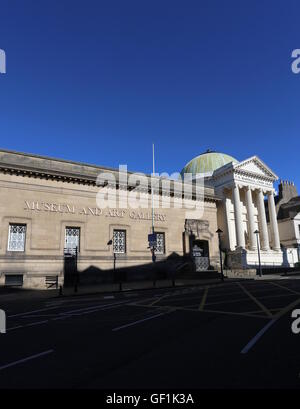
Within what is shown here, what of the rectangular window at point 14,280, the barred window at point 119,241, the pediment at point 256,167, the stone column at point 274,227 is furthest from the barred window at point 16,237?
the stone column at point 274,227

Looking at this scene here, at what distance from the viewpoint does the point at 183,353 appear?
634cm

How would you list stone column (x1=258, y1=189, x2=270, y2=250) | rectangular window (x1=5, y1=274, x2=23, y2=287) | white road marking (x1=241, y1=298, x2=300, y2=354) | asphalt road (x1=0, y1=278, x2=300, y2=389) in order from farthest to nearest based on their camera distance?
stone column (x1=258, y1=189, x2=270, y2=250), rectangular window (x1=5, y1=274, x2=23, y2=287), white road marking (x1=241, y1=298, x2=300, y2=354), asphalt road (x1=0, y1=278, x2=300, y2=389)

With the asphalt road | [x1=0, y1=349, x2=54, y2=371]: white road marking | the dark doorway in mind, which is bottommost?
[x1=0, y1=349, x2=54, y2=371]: white road marking

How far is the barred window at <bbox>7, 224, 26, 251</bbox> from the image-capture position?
27.2 meters

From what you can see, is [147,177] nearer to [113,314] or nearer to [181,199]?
[181,199]

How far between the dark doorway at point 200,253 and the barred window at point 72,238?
14.8 meters

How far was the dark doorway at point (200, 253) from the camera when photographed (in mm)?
37688

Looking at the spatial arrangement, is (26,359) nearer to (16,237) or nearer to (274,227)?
(16,237)

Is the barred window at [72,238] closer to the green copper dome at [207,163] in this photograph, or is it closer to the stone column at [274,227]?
the green copper dome at [207,163]

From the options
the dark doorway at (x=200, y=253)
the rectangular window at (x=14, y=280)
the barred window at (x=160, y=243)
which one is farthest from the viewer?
the dark doorway at (x=200, y=253)

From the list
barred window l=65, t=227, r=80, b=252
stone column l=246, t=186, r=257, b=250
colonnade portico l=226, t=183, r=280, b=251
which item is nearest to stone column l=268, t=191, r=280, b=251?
colonnade portico l=226, t=183, r=280, b=251

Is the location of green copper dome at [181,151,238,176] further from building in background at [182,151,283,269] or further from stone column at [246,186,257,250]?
stone column at [246,186,257,250]

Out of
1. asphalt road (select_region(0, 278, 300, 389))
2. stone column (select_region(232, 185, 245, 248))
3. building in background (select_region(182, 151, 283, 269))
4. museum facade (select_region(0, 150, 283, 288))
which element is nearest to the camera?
asphalt road (select_region(0, 278, 300, 389))
